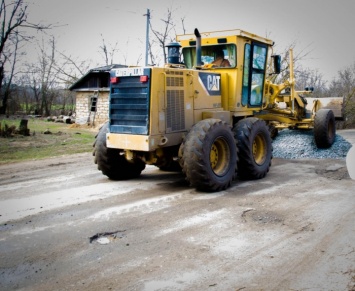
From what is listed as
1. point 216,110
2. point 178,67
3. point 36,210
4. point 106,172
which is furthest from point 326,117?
point 36,210

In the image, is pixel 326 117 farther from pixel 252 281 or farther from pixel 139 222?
pixel 252 281

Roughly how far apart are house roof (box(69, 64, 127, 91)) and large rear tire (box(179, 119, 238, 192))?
2187 centimetres

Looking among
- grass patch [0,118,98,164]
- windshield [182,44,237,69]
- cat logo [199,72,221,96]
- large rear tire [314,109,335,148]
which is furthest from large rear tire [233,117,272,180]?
grass patch [0,118,98,164]

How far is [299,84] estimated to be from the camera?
36.8 m

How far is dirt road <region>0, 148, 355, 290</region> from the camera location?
3.56m

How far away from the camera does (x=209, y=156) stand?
650 centimetres

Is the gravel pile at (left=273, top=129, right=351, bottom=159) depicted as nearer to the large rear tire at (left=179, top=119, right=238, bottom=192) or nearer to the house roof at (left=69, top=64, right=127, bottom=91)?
the large rear tire at (left=179, top=119, right=238, bottom=192)

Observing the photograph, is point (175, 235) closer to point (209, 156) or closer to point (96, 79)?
point (209, 156)

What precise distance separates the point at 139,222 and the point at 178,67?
345 cm

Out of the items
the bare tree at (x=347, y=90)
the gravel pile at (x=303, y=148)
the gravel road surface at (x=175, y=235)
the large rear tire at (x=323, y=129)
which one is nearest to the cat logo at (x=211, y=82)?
the gravel road surface at (x=175, y=235)

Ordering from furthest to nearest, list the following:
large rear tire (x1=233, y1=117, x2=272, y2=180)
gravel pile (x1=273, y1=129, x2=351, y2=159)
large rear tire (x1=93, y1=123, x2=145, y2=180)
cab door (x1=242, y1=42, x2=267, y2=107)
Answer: gravel pile (x1=273, y1=129, x2=351, y2=159) < cab door (x1=242, y1=42, x2=267, y2=107) < large rear tire (x1=233, y1=117, x2=272, y2=180) < large rear tire (x1=93, y1=123, x2=145, y2=180)

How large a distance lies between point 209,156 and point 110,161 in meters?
2.04

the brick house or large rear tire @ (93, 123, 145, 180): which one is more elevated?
the brick house

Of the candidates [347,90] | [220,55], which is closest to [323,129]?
[220,55]
